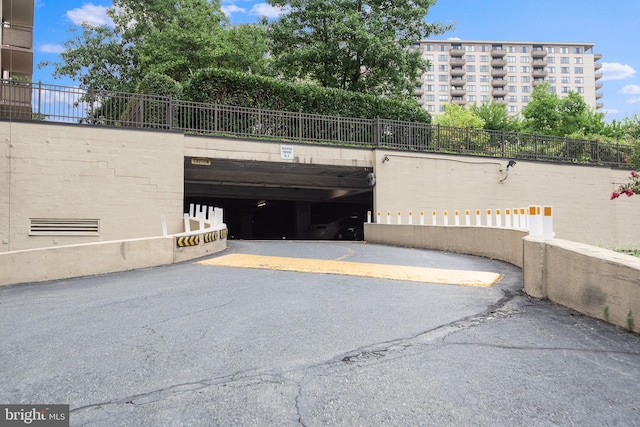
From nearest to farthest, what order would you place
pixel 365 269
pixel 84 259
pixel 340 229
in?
pixel 84 259, pixel 365 269, pixel 340 229

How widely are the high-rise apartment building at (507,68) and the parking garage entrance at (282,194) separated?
313 feet

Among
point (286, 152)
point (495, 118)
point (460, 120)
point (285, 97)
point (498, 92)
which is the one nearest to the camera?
point (286, 152)

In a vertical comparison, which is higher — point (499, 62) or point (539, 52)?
point (539, 52)

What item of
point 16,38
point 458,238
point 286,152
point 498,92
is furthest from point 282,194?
point 498,92

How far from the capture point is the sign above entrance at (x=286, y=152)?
1819 cm

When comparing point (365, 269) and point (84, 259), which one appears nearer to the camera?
point (84, 259)

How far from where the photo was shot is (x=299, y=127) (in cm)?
1950

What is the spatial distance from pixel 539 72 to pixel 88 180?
5068 inches

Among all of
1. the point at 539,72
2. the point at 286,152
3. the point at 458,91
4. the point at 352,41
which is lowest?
the point at 286,152

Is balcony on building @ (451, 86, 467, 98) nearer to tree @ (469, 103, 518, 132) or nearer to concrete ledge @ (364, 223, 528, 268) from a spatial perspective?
tree @ (469, 103, 518, 132)

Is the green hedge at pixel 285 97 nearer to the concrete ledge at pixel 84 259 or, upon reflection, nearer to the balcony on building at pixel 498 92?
the concrete ledge at pixel 84 259

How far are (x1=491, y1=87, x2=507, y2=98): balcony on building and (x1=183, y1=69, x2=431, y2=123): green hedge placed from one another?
108497 millimetres

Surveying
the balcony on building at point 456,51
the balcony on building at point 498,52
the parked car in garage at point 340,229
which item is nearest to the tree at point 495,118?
the parked car in garage at point 340,229

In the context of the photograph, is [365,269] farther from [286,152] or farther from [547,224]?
[286,152]
